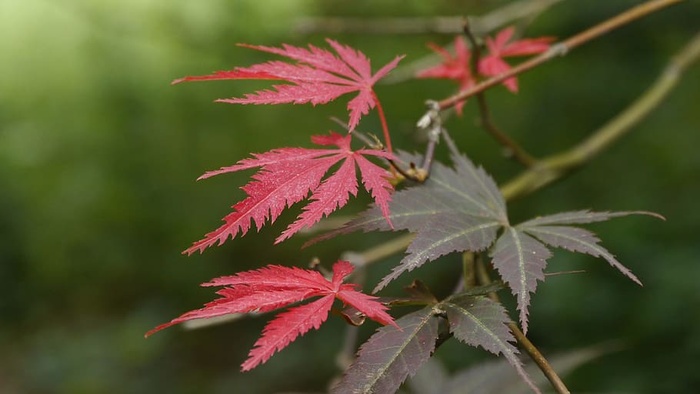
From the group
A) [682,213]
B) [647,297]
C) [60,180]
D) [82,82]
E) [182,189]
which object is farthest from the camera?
[82,82]

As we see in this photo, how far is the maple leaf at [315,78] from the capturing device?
666 mm

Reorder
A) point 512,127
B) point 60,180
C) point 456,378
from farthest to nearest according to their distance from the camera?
1. point 60,180
2. point 512,127
3. point 456,378

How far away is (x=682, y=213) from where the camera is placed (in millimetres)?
2711

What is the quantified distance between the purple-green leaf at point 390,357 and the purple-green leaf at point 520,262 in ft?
0.24

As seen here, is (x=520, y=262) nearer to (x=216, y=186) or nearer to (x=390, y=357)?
(x=390, y=357)

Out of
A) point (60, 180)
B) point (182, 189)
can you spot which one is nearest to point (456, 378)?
point (182, 189)

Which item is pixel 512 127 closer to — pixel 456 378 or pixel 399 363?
pixel 456 378

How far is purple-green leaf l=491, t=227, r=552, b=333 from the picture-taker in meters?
0.59

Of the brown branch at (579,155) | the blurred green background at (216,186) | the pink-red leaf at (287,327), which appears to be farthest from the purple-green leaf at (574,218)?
the blurred green background at (216,186)

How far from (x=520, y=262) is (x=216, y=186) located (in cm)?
314

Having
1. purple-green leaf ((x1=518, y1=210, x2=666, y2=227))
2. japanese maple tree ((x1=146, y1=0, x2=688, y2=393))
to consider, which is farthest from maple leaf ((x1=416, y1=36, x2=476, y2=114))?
purple-green leaf ((x1=518, y1=210, x2=666, y2=227))

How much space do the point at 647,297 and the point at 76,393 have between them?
2.28m

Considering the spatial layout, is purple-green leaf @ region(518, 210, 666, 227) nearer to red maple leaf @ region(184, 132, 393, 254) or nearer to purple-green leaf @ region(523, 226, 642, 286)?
purple-green leaf @ region(523, 226, 642, 286)

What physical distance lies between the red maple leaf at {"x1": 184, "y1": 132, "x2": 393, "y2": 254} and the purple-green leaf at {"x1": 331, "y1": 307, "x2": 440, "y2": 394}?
3.9 inches
